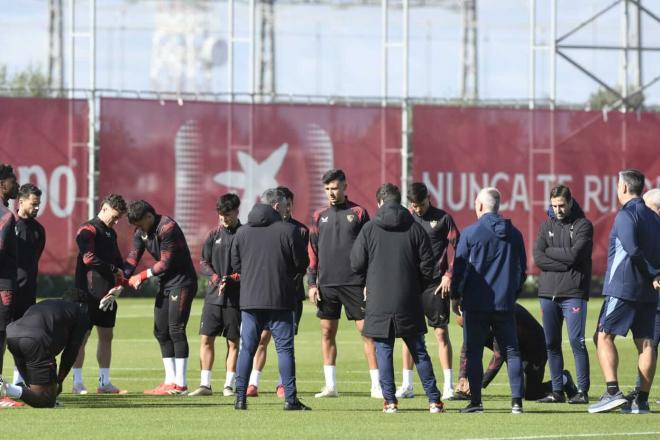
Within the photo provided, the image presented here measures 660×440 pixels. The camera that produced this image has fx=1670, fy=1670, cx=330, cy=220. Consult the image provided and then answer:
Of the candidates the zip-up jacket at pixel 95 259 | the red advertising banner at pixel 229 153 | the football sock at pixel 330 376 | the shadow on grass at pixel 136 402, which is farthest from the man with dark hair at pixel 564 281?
the red advertising banner at pixel 229 153

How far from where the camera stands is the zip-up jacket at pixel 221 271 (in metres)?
17.2

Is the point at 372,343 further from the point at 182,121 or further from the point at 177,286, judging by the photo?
the point at 182,121

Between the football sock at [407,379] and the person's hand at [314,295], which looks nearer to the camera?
the person's hand at [314,295]

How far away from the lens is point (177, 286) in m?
17.3

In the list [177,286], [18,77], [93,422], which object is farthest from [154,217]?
[18,77]

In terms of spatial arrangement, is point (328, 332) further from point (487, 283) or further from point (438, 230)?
point (487, 283)

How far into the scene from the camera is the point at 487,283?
14812mm

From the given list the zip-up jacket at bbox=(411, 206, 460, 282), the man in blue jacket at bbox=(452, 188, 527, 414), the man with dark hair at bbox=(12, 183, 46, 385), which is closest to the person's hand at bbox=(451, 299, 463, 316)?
the man in blue jacket at bbox=(452, 188, 527, 414)

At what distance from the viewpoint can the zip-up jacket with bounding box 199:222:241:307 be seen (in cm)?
1720

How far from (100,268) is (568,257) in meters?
4.75

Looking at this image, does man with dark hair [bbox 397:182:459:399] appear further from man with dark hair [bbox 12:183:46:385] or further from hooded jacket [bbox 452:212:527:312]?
man with dark hair [bbox 12:183:46:385]

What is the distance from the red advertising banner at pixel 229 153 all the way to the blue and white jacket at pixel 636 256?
21121mm

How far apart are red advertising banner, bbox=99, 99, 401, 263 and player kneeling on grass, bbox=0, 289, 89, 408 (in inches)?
802

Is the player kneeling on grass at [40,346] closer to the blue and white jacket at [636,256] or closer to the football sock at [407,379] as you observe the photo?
the football sock at [407,379]
